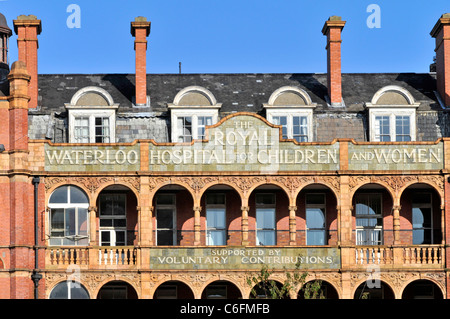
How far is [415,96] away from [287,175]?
8.61 meters

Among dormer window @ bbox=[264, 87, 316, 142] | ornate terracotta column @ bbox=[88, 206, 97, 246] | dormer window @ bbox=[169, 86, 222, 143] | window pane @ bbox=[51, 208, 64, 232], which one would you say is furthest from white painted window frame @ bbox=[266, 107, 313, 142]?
window pane @ bbox=[51, 208, 64, 232]

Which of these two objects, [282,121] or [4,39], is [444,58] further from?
[4,39]

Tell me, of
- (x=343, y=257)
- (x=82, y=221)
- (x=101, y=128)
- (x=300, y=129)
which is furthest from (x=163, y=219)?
(x=343, y=257)

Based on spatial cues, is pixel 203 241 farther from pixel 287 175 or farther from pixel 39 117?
pixel 39 117

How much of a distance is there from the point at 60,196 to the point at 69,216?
3.18 feet

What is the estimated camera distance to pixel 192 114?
50.1 meters

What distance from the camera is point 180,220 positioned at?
163 ft

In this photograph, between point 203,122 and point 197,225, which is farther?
point 203,122

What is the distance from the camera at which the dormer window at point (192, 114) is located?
50000 millimetres

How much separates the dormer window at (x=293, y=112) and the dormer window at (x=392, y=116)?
112 inches

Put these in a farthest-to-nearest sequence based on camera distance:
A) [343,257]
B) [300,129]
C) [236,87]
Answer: [236,87]
[300,129]
[343,257]

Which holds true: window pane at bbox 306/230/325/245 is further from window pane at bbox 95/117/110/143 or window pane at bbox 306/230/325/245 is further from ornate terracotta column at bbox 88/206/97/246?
window pane at bbox 95/117/110/143

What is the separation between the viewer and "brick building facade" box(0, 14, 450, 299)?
47125 millimetres

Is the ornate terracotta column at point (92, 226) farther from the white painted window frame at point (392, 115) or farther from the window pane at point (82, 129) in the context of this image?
the white painted window frame at point (392, 115)
